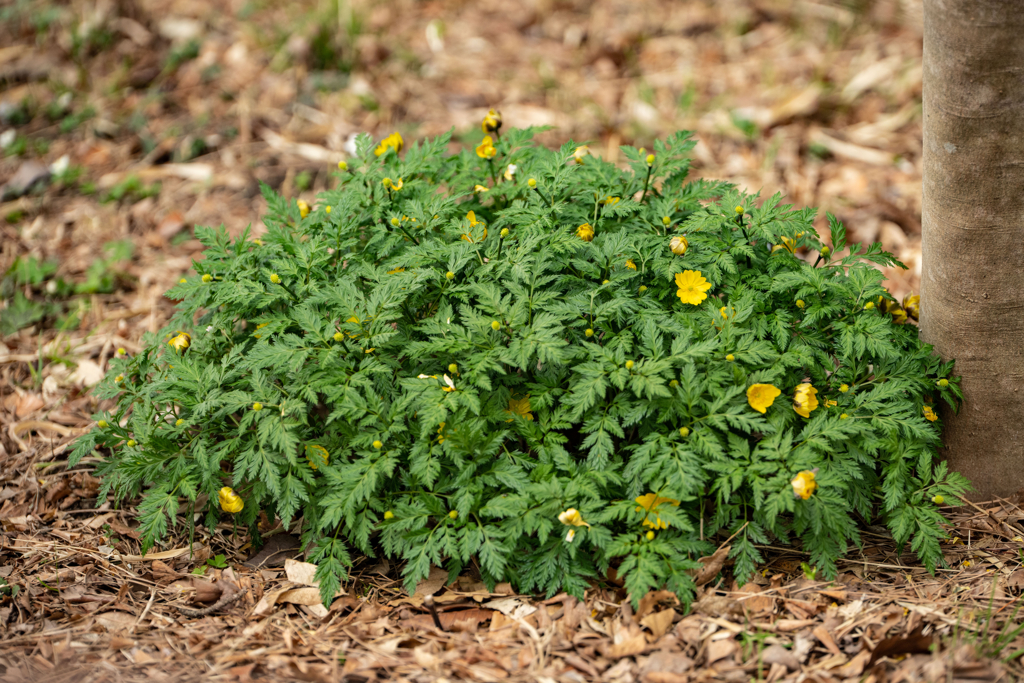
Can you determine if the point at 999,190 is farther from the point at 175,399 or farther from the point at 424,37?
the point at 424,37

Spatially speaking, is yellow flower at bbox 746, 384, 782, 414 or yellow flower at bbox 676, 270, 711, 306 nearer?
yellow flower at bbox 746, 384, 782, 414

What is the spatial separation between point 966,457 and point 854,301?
73 centimetres

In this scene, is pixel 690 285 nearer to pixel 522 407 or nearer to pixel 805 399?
pixel 805 399

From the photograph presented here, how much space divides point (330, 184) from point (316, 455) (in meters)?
2.64

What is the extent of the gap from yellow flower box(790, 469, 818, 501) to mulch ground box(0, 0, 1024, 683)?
0.36 meters

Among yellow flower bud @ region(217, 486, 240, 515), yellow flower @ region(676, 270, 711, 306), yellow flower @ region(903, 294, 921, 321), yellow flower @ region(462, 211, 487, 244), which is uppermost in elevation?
yellow flower @ region(462, 211, 487, 244)

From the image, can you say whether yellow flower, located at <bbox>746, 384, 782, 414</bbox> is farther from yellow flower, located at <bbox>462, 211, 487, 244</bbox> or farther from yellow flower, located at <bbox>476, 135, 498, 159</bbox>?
yellow flower, located at <bbox>476, 135, 498, 159</bbox>

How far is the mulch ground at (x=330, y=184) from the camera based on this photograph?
231 cm

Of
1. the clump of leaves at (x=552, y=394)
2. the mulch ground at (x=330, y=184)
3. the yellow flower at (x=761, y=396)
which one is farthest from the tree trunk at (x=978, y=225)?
the yellow flower at (x=761, y=396)

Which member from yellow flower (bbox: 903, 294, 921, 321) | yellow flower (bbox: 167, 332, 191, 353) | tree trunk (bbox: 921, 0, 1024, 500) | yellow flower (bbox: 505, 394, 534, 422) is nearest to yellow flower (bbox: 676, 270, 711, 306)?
yellow flower (bbox: 505, 394, 534, 422)

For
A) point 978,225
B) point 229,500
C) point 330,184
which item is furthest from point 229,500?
point 330,184

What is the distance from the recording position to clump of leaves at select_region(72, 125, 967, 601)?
7.68ft

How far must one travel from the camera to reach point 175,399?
101 inches

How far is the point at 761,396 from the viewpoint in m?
2.37
